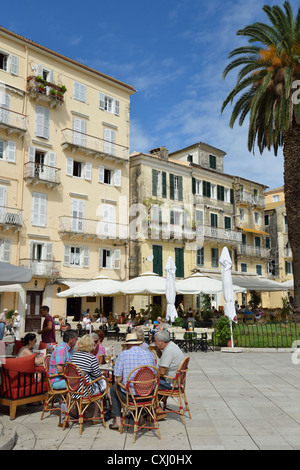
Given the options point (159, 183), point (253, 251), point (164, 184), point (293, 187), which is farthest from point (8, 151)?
point (253, 251)

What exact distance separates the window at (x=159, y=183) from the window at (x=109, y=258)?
5.84 meters

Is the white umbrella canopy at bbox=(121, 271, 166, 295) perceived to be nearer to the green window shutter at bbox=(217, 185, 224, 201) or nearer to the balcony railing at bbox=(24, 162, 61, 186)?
the balcony railing at bbox=(24, 162, 61, 186)

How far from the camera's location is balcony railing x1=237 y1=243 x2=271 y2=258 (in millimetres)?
40562

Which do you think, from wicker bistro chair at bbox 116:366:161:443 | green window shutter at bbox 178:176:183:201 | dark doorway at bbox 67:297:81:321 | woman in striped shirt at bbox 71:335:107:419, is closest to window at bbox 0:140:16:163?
dark doorway at bbox 67:297:81:321

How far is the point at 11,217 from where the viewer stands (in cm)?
2516

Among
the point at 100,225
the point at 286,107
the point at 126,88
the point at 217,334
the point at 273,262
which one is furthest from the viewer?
the point at 273,262

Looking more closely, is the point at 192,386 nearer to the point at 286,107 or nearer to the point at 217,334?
the point at 217,334

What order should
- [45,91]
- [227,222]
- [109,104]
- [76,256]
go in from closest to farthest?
1. [45,91]
2. [76,256]
3. [109,104]
4. [227,222]

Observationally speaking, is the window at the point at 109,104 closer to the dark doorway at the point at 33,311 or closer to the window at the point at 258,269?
the dark doorway at the point at 33,311

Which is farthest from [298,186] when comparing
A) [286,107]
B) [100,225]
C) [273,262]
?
[273,262]

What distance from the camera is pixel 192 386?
9.02 m

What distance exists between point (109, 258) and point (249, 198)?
59.5ft

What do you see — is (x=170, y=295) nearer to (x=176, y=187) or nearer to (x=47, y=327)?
(x=47, y=327)
